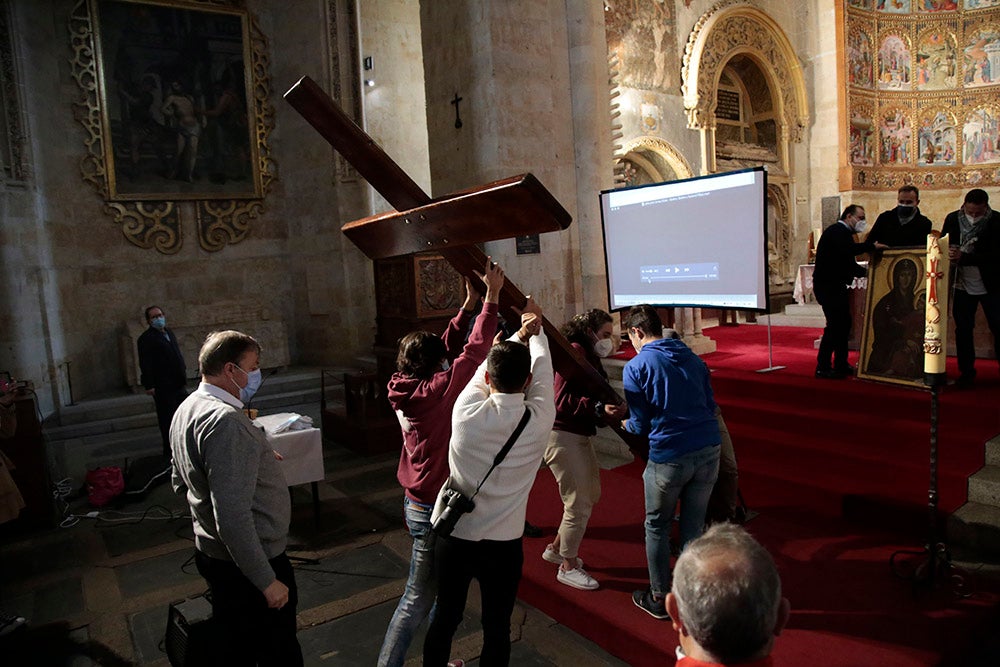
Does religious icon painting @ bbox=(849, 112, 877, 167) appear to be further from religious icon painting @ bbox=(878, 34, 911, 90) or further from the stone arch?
the stone arch

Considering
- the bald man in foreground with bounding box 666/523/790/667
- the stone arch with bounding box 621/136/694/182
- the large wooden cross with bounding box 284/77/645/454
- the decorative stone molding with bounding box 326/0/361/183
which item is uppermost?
the decorative stone molding with bounding box 326/0/361/183

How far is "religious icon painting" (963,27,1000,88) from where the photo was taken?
13.9 m

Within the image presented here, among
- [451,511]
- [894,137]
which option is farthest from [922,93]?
[451,511]

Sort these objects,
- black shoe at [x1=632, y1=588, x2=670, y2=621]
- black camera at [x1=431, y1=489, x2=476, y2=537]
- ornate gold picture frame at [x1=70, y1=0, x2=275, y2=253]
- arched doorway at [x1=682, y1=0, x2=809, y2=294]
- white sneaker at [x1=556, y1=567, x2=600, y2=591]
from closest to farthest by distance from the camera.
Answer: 1. black camera at [x1=431, y1=489, x2=476, y2=537]
2. black shoe at [x1=632, y1=588, x2=670, y2=621]
3. white sneaker at [x1=556, y1=567, x2=600, y2=591]
4. ornate gold picture frame at [x1=70, y1=0, x2=275, y2=253]
5. arched doorway at [x1=682, y1=0, x2=809, y2=294]

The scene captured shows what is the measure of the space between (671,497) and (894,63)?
50.8 feet

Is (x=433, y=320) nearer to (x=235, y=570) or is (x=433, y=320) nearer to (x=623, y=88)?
(x=235, y=570)

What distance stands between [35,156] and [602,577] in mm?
9316

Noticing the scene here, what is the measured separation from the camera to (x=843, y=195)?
14008mm

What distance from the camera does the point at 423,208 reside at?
153 cm

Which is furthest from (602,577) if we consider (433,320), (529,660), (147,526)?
(433,320)

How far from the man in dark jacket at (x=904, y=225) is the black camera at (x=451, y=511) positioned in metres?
4.96

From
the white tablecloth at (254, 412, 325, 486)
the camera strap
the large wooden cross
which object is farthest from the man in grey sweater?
the white tablecloth at (254, 412, 325, 486)

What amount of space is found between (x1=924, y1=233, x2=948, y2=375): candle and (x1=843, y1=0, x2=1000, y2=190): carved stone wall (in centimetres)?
1203

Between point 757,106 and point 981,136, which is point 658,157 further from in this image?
point 981,136
